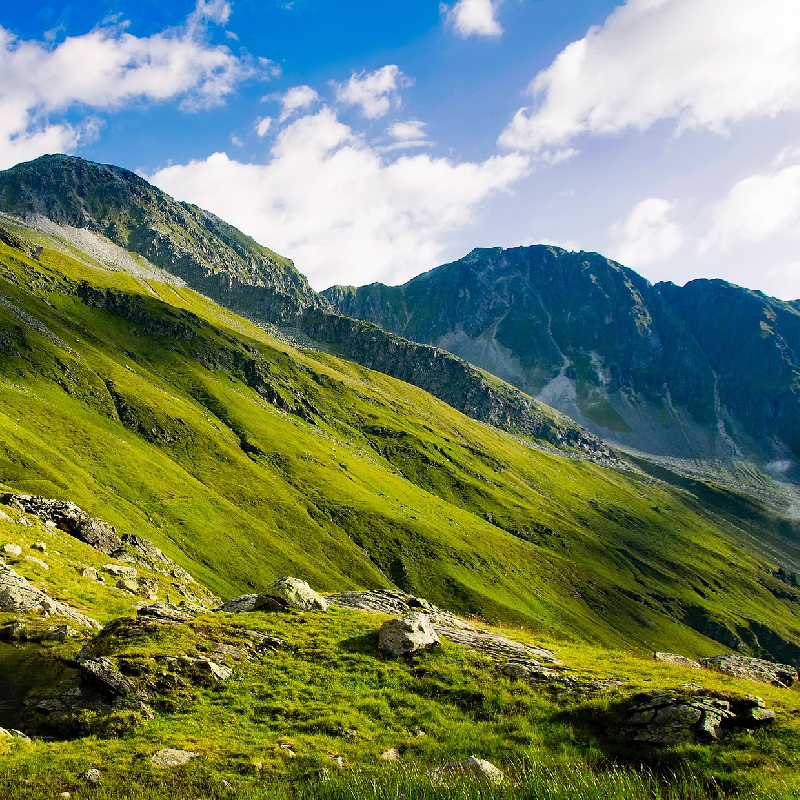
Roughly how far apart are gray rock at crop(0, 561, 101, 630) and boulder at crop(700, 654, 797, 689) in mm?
34834

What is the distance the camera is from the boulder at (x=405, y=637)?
2416 cm

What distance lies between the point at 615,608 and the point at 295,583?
189256mm

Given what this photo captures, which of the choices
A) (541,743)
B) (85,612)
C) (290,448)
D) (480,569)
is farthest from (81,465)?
(541,743)

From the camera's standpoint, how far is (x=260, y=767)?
15.3m

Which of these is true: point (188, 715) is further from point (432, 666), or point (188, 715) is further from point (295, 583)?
point (295, 583)

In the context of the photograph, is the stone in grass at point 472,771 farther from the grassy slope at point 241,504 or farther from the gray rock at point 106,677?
the grassy slope at point 241,504

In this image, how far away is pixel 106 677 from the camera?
20062 millimetres

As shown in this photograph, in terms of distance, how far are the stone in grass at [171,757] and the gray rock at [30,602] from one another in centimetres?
1596

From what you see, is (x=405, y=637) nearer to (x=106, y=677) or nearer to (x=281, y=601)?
(x=281, y=601)

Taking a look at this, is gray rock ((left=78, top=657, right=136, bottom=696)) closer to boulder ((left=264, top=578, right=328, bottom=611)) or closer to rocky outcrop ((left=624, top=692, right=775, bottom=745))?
boulder ((left=264, top=578, right=328, bottom=611))

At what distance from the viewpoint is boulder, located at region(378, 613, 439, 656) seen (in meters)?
24.2

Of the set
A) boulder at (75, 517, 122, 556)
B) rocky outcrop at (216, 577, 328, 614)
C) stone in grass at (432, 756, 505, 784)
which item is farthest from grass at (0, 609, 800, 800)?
boulder at (75, 517, 122, 556)

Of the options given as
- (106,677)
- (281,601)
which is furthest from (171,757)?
(281,601)

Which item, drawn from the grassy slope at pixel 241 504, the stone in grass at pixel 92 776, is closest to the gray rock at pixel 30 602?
the stone in grass at pixel 92 776
